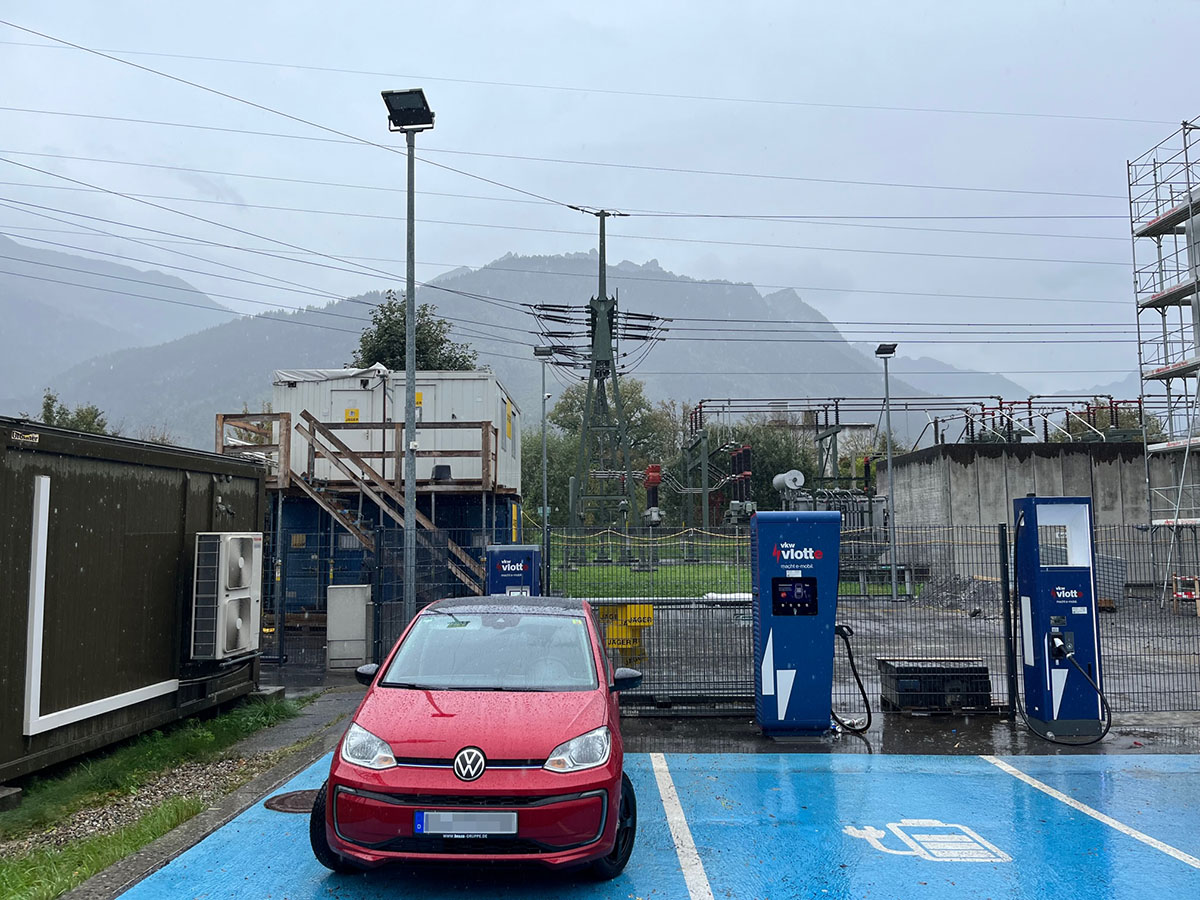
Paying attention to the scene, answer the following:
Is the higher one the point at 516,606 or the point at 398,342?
the point at 398,342

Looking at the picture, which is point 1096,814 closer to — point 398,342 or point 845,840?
point 845,840

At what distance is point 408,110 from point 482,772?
9646 mm

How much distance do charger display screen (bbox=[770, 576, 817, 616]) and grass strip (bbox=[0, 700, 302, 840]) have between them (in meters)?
5.67

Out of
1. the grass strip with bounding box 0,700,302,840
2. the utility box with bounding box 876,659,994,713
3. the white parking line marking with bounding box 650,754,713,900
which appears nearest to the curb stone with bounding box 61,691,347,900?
the grass strip with bounding box 0,700,302,840

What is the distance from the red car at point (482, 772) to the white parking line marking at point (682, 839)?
41 cm

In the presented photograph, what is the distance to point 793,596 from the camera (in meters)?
8.69

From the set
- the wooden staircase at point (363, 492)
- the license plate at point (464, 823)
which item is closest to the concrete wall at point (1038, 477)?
the wooden staircase at point (363, 492)

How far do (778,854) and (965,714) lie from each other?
4966 millimetres

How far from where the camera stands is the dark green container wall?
6.55 meters

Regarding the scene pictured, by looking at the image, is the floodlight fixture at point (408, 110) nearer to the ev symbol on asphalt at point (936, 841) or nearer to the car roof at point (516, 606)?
the car roof at point (516, 606)

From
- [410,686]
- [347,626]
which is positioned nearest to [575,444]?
[347,626]

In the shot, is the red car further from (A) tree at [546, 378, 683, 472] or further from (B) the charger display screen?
(A) tree at [546, 378, 683, 472]

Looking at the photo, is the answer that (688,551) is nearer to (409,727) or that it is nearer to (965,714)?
(965,714)

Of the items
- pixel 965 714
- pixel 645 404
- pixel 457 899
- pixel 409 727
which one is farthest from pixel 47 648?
pixel 645 404
